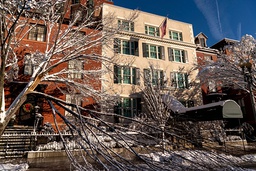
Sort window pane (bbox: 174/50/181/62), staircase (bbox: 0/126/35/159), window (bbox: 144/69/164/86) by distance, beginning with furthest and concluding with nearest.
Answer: window pane (bbox: 174/50/181/62) → window (bbox: 144/69/164/86) → staircase (bbox: 0/126/35/159)

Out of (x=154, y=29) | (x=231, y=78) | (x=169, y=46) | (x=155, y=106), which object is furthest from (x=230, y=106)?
(x=154, y=29)

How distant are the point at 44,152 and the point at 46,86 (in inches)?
267

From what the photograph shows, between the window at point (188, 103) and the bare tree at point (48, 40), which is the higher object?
the bare tree at point (48, 40)

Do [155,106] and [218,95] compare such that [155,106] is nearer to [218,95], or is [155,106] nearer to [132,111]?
[132,111]

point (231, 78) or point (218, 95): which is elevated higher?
point (231, 78)

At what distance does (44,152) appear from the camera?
11023mm

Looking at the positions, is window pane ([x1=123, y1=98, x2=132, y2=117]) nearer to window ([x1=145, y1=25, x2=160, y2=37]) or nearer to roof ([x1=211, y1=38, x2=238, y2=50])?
window ([x1=145, y1=25, x2=160, y2=37])

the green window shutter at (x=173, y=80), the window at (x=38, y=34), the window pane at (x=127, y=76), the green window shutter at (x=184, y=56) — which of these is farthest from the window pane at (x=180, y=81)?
the window at (x=38, y=34)

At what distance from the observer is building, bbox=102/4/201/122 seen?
64.8 feet

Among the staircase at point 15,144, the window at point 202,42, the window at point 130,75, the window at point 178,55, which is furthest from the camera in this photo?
the window at point 202,42

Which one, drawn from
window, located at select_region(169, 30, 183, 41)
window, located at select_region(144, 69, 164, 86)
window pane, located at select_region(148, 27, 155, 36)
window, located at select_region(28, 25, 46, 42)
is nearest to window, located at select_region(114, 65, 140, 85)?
window, located at select_region(144, 69, 164, 86)

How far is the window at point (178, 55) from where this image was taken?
23109 mm

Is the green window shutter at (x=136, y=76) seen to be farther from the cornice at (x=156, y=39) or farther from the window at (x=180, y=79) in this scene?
the window at (x=180, y=79)

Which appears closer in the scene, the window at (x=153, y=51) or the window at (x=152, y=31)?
the window at (x=153, y=51)
